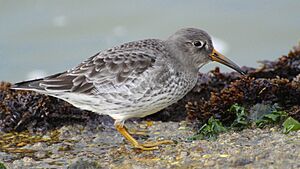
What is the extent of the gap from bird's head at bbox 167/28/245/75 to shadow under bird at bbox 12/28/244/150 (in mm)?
126

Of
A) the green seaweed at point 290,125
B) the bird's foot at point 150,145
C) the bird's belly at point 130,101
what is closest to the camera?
the green seaweed at point 290,125

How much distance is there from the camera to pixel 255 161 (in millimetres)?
6309

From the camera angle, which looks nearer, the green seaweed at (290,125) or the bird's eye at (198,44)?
the green seaweed at (290,125)

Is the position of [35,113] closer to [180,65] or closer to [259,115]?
[180,65]

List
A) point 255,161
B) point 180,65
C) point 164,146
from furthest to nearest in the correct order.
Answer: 1. point 180,65
2. point 164,146
3. point 255,161

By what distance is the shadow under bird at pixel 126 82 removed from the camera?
296 inches

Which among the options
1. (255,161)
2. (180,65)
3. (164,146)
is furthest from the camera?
(180,65)

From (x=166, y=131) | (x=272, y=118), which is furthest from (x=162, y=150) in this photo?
(x=272, y=118)

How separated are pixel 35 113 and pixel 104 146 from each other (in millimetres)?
1103

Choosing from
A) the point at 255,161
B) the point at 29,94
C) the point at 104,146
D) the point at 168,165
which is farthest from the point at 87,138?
the point at 255,161

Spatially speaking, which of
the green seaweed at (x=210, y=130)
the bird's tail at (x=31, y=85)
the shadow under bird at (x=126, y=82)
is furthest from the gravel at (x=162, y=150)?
the bird's tail at (x=31, y=85)

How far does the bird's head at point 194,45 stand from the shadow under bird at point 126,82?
5.0 inches

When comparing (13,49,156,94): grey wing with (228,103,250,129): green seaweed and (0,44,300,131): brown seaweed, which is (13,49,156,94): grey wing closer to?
(0,44,300,131): brown seaweed

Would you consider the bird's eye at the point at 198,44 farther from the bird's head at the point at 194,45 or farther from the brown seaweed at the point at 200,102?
the brown seaweed at the point at 200,102
